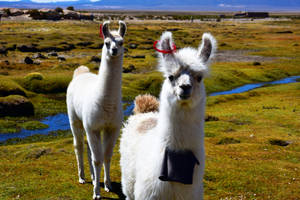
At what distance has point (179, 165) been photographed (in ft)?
16.2

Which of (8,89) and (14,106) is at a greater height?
(8,89)

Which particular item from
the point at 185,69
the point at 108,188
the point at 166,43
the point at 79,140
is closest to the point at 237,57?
the point at 79,140

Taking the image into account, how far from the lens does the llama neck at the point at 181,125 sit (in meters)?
4.69

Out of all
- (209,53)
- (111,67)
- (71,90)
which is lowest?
(71,90)

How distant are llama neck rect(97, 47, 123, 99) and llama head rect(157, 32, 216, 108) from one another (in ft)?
12.4

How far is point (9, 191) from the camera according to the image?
10195 mm

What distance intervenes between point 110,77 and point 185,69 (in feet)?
14.0

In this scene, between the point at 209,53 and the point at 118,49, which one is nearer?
the point at 209,53

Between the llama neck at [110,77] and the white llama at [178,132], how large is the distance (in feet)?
10.7

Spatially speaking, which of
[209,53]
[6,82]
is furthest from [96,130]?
[6,82]

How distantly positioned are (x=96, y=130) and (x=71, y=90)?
2.43 metres

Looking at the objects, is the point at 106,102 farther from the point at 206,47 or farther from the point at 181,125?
the point at 206,47

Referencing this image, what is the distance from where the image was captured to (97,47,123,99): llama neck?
8.66m

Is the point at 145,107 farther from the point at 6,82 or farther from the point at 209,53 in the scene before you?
the point at 6,82
